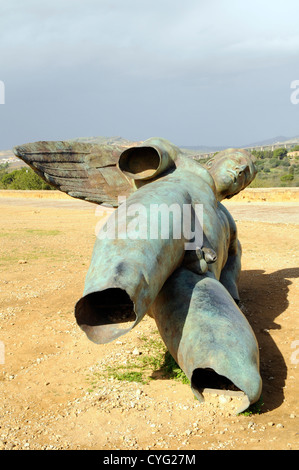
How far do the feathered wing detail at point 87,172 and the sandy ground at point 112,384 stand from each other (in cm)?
165

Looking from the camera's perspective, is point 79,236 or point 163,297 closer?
point 163,297

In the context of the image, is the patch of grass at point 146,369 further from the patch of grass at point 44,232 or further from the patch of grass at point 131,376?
the patch of grass at point 44,232

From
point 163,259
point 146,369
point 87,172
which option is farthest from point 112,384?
point 87,172

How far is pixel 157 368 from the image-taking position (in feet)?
14.9

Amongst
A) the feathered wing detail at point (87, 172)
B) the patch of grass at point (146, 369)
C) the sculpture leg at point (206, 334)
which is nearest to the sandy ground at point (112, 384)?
the patch of grass at point (146, 369)

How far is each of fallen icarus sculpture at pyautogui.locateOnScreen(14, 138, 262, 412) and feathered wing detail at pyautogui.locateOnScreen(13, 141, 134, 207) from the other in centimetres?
1

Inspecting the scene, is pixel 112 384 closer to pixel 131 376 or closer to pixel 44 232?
pixel 131 376

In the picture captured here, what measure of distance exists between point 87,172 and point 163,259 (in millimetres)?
2204

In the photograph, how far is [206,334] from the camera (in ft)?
11.7

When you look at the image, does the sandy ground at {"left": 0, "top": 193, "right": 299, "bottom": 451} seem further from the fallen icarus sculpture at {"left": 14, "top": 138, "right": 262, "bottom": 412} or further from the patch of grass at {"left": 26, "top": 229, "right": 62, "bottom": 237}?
the patch of grass at {"left": 26, "top": 229, "right": 62, "bottom": 237}

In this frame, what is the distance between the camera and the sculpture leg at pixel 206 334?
3.41 meters
